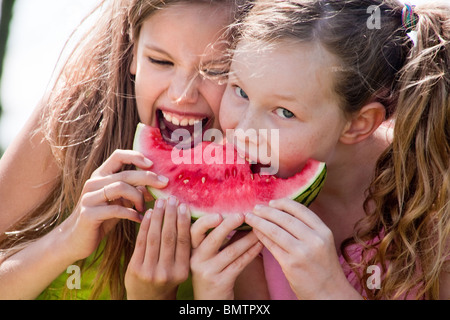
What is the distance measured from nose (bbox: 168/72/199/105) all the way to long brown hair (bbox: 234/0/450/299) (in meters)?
0.32

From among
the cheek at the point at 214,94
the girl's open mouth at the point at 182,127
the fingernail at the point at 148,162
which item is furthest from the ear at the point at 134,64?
the fingernail at the point at 148,162

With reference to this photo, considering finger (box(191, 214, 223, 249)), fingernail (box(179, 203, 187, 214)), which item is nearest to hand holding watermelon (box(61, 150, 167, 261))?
fingernail (box(179, 203, 187, 214))

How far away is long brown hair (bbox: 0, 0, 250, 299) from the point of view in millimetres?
3061

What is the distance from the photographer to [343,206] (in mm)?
3016

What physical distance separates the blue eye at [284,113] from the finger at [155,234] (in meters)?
0.65

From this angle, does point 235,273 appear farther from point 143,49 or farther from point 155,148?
point 143,49

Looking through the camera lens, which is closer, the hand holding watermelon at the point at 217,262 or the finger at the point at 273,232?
the finger at the point at 273,232

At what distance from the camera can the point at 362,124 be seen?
9.00ft

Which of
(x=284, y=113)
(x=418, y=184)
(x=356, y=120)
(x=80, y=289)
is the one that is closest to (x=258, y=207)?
(x=284, y=113)

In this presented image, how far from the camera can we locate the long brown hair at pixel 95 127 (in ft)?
10.0

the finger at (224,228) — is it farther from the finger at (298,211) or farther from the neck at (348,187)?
the neck at (348,187)

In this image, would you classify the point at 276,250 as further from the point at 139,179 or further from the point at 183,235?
the point at 139,179

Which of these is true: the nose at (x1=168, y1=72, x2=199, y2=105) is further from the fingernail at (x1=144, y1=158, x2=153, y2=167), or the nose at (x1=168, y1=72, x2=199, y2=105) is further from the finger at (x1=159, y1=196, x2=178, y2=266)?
the finger at (x1=159, y1=196, x2=178, y2=266)
